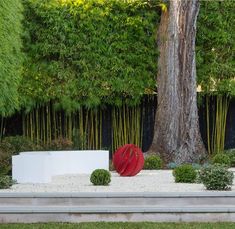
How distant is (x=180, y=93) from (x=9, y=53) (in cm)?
365

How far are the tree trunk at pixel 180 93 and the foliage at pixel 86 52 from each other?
2.46 feet

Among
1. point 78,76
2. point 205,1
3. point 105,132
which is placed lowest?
point 105,132

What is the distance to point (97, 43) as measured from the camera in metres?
15.6

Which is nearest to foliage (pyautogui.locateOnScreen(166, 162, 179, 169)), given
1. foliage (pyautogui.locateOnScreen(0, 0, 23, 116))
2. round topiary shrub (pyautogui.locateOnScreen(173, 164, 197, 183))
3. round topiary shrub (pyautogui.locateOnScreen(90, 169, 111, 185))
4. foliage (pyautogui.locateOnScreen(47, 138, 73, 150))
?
foliage (pyautogui.locateOnScreen(47, 138, 73, 150))

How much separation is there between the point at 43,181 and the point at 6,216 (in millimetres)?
2369

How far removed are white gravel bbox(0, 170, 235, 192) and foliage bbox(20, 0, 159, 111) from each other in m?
3.63

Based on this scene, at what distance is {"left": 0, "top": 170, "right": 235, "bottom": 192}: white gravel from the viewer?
9844 mm

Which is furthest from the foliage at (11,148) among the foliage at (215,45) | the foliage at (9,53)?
the foliage at (215,45)

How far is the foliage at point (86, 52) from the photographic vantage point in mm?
15445

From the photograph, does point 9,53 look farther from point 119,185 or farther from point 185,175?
point 185,175

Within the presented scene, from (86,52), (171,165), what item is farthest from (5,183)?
(86,52)

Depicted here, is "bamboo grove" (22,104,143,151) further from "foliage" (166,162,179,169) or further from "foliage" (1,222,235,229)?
"foliage" (1,222,235,229)

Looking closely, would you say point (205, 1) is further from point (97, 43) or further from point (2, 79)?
point (2, 79)

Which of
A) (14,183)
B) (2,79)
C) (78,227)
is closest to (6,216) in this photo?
(78,227)
